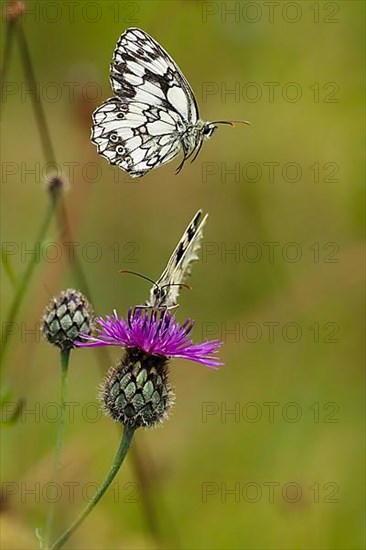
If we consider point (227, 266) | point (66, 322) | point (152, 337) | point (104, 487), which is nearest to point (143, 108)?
point (66, 322)

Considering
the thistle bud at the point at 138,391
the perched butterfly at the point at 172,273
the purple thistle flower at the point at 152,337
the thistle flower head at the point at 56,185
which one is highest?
the thistle flower head at the point at 56,185

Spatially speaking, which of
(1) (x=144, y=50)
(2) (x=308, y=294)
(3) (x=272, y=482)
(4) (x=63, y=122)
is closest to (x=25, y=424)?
(3) (x=272, y=482)

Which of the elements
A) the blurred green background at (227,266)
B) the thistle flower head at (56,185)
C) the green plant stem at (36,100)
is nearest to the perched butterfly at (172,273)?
the thistle flower head at (56,185)

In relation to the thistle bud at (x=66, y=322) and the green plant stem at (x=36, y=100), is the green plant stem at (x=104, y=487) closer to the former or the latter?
the thistle bud at (x=66, y=322)

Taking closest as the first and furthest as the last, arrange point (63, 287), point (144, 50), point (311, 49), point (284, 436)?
1. point (144, 50)
2. point (284, 436)
3. point (63, 287)
4. point (311, 49)

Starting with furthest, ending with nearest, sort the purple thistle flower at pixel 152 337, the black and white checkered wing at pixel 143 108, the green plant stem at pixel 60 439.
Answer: the black and white checkered wing at pixel 143 108 → the purple thistle flower at pixel 152 337 → the green plant stem at pixel 60 439

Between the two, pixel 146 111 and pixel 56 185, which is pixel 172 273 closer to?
pixel 56 185

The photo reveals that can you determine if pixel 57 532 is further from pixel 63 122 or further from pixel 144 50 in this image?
pixel 63 122

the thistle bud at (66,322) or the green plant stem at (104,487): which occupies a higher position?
the thistle bud at (66,322)

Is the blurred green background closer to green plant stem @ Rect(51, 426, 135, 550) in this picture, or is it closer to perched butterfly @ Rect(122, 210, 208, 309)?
perched butterfly @ Rect(122, 210, 208, 309)
